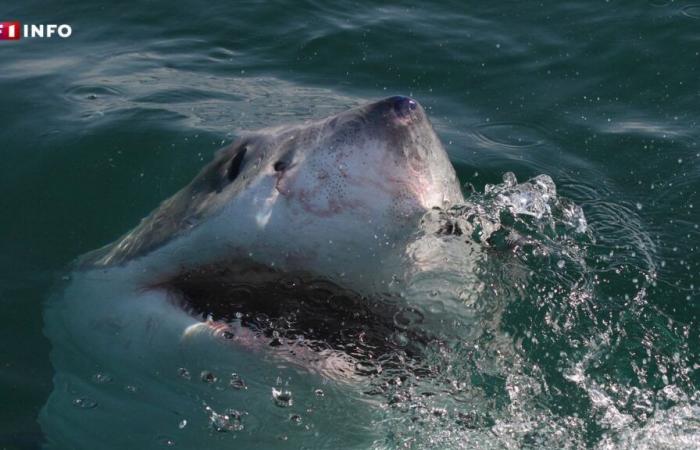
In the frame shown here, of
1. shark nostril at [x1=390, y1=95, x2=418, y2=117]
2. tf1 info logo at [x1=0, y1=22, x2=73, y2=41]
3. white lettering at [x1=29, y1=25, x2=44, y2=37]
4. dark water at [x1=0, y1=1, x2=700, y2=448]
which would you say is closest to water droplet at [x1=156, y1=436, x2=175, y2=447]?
dark water at [x1=0, y1=1, x2=700, y2=448]

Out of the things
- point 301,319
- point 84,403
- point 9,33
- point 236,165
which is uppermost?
point 236,165

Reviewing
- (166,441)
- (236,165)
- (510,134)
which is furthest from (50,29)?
(166,441)

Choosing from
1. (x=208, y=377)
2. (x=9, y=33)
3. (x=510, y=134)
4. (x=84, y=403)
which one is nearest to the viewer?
(x=208, y=377)

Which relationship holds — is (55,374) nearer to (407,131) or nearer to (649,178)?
(407,131)

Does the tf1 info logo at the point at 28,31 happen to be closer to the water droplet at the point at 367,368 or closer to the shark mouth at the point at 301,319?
the shark mouth at the point at 301,319

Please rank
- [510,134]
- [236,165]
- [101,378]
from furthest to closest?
[510,134], [101,378], [236,165]

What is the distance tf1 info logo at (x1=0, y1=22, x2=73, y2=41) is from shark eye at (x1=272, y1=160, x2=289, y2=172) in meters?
4.99

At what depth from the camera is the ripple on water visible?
18.7 ft

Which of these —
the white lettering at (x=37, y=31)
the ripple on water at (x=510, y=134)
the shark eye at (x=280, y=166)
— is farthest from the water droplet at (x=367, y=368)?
the white lettering at (x=37, y=31)

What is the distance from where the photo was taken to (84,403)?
308 cm

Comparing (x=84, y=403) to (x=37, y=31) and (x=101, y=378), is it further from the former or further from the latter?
(x=37, y=31)

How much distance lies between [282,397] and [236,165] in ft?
2.19

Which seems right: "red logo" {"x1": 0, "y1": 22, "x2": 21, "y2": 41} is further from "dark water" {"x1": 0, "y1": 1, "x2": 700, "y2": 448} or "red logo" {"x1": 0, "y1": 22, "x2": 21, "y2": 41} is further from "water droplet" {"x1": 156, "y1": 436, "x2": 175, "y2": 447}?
"water droplet" {"x1": 156, "y1": 436, "x2": 175, "y2": 447}

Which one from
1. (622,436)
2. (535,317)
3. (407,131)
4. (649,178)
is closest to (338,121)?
(407,131)
